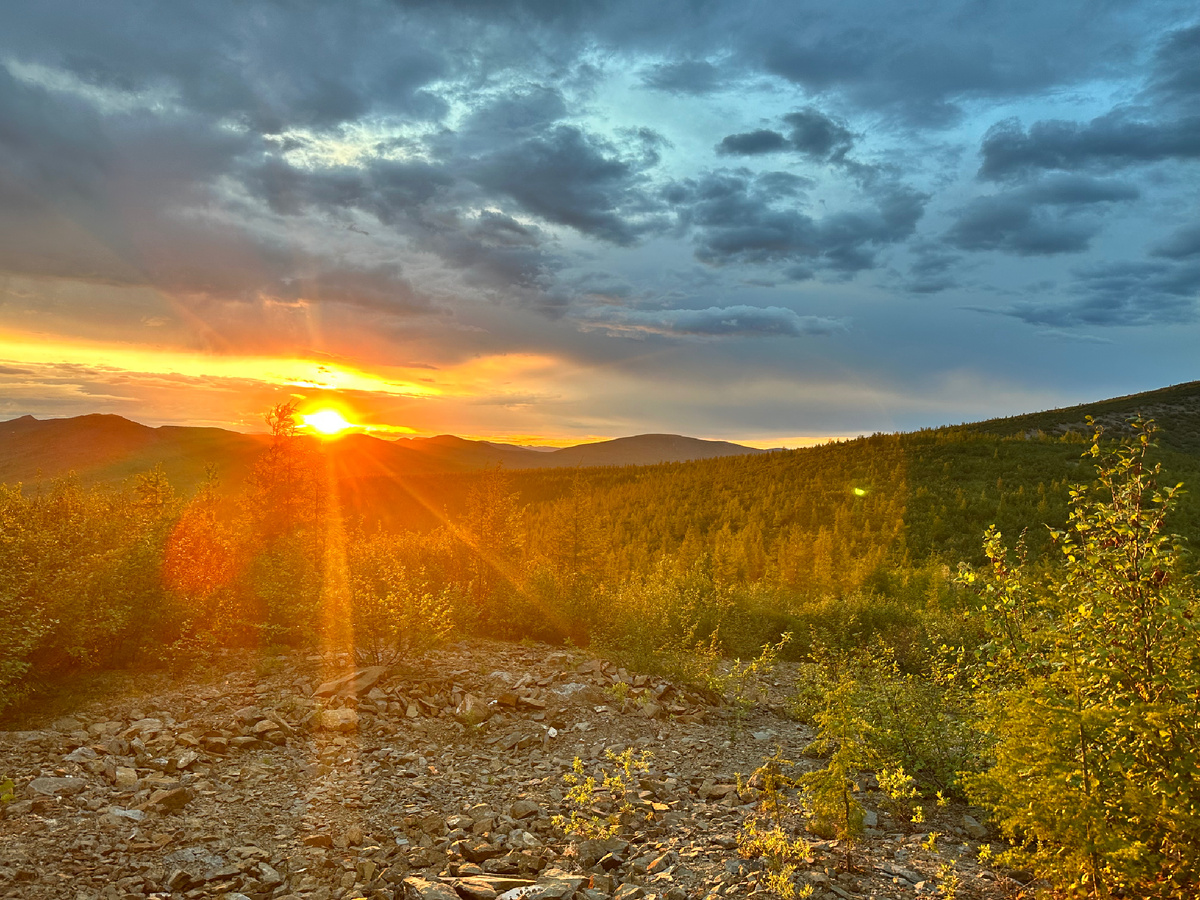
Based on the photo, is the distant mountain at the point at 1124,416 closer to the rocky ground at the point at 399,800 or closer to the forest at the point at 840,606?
the forest at the point at 840,606

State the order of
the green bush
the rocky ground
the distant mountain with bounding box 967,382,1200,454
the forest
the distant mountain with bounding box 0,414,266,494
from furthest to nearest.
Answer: the distant mountain with bounding box 0,414,266,494 → the distant mountain with bounding box 967,382,1200,454 → the rocky ground → the forest → the green bush

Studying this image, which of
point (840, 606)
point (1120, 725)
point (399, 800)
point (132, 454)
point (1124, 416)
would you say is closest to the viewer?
point (1120, 725)

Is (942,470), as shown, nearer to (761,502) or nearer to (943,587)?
(761,502)

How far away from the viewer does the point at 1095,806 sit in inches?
185

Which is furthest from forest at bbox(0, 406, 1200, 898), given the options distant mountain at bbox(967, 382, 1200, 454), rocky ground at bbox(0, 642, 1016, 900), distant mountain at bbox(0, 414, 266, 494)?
distant mountain at bbox(0, 414, 266, 494)

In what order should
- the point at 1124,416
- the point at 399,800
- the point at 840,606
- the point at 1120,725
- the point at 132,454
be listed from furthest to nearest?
the point at 132,454 < the point at 1124,416 < the point at 840,606 < the point at 399,800 < the point at 1120,725

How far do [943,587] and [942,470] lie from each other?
67.7ft

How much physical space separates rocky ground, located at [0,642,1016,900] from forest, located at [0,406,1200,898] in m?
0.86

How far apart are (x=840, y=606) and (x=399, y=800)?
1530 centimetres

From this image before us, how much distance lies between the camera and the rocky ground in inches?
230

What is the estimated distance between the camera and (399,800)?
7801 millimetres

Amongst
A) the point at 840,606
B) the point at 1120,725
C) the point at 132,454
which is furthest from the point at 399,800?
the point at 132,454

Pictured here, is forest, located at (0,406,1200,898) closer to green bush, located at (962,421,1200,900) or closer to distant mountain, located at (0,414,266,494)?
green bush, located at (962,421,1200,900)

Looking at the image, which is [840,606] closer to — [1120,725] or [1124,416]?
[1120,725]
